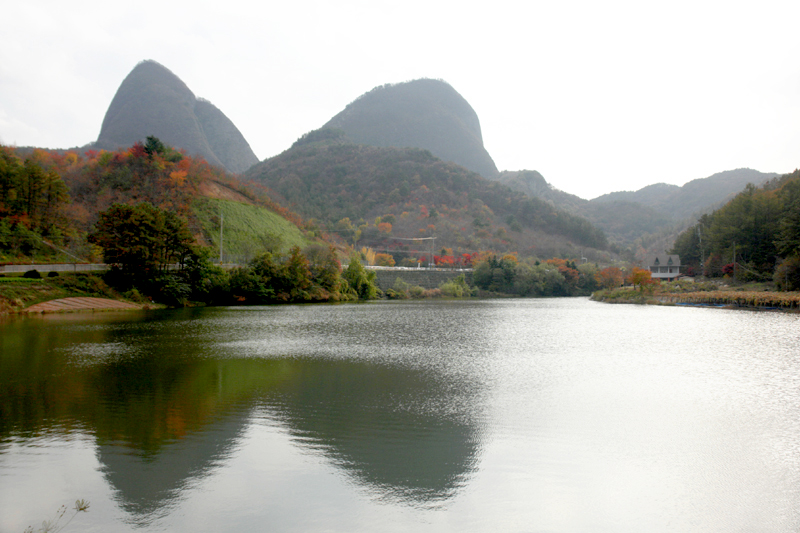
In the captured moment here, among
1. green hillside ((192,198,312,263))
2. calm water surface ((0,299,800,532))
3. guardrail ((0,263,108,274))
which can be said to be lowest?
calm water surface ((0,299,800,532))

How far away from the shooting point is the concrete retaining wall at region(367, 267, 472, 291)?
6016 centimetres

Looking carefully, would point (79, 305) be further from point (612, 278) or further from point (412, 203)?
point (412, 203)

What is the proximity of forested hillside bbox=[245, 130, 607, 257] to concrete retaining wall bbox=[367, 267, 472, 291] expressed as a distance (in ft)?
90.7

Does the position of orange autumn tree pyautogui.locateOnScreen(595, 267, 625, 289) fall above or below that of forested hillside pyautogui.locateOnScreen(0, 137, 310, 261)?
below

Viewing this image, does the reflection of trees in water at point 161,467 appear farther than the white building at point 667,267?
No

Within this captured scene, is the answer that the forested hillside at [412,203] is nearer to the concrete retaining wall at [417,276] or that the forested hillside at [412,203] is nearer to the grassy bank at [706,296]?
the concrete retaining wall at [417,276]

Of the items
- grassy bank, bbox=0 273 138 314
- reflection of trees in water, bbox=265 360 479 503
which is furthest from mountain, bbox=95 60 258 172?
reflection of trees in water, bbox=265 360 479 503

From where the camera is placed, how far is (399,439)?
727cm

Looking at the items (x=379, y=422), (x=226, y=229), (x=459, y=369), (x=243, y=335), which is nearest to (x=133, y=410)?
(x=379, y=422)

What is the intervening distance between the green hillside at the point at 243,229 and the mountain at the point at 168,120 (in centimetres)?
8900

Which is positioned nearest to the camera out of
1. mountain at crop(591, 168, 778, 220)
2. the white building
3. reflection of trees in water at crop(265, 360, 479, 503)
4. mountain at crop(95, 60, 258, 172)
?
reflection of trees in water at crop(265, 360, 479, 503)

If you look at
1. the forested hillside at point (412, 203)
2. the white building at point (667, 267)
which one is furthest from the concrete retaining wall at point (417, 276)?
the white building at point (667, 267)

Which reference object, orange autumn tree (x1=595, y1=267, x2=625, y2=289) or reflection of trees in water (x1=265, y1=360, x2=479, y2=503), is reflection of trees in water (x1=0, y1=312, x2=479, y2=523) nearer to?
reflection of trees in water (x1=265, y1=360, x2=479, y2=503)

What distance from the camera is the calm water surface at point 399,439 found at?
5.06 meters
